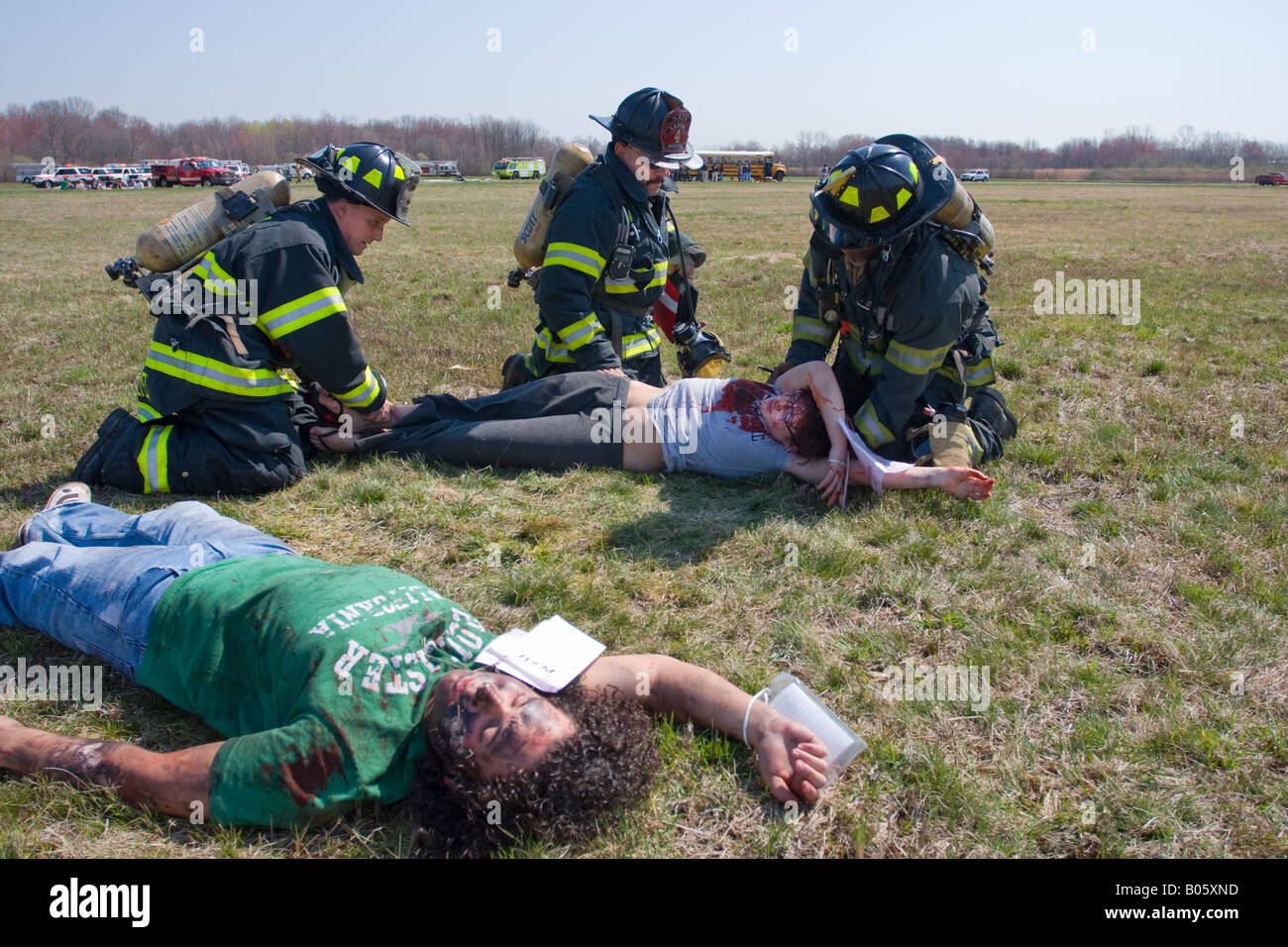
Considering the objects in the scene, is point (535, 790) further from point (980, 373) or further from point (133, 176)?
point (133, 176)

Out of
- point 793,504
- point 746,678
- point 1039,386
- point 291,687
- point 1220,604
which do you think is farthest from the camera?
point 1039,386

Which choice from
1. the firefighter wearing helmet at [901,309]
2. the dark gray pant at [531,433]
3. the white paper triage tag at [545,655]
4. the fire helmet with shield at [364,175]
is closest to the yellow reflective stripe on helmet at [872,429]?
the firefighter wearing helmet at [901,309]

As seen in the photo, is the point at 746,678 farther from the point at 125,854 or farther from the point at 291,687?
the point at 125,854

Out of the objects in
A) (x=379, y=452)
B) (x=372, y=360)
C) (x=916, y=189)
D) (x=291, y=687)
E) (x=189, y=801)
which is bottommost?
(x=189, y=801)

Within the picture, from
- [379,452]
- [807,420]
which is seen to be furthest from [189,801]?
[807,420]

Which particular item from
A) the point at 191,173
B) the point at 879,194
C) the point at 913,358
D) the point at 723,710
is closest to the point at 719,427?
the point at 913,358

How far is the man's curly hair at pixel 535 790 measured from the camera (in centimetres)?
225

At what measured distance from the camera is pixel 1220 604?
3.44 meters

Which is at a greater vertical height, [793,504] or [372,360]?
[372,360]

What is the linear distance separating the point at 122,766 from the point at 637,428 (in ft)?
9.98

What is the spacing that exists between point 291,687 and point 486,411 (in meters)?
2.86

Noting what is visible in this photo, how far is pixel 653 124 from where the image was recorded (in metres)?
5.26

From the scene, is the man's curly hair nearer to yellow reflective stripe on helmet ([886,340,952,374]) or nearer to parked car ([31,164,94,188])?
yellow reflective stripe on helmet ([886,340,952,374])

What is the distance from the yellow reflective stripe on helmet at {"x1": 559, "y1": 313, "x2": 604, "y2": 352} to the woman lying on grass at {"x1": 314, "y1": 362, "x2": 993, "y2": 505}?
34cm
